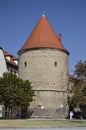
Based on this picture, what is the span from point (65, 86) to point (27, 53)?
8264 mm

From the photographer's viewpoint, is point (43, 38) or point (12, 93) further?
point (43, 38)

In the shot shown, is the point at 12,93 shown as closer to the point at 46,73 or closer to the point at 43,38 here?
the point at 46,73

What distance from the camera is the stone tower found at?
51750 mm

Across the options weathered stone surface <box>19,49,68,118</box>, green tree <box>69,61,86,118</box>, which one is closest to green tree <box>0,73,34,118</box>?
weathered stone surface <box>19,49,68,118</box>

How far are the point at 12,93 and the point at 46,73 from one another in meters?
9.89

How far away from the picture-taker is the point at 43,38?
179 feet

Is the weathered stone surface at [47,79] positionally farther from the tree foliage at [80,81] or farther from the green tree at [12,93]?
the tree foliage at [80,81]

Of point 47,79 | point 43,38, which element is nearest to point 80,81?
point 47,79

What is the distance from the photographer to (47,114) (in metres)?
51.4

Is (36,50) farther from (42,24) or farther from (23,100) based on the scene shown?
(23,100)

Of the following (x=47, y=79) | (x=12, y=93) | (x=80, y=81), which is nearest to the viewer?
(x=80, y=81)

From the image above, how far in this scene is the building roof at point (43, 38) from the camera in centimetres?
5350

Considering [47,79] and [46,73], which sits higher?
[46,73]

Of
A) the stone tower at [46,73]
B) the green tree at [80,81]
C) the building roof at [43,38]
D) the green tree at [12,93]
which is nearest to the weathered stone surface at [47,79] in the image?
the stone tower at [46,73]
